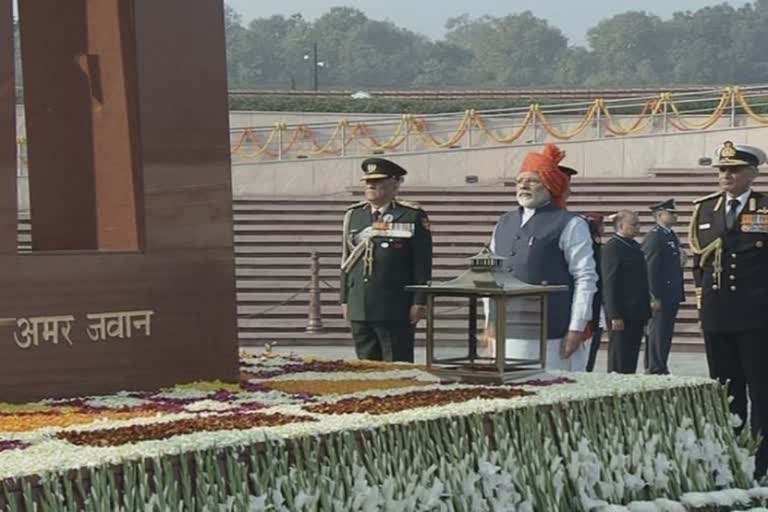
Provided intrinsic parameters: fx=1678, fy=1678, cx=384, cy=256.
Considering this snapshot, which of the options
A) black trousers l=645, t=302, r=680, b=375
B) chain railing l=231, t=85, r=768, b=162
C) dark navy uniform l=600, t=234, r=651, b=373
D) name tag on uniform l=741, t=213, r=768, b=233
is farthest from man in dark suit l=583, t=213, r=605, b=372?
chain railing l=231, t=85, r=768, b=162

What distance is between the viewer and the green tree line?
85.7 meters

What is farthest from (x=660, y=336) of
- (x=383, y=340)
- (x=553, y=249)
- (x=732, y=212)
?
(x=553, y=249)

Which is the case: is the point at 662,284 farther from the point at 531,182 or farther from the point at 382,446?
the point at 382,446

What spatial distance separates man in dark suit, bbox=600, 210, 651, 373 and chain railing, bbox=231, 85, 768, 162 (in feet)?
Result: 46.2

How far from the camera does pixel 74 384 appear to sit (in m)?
5.29

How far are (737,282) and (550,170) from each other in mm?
902

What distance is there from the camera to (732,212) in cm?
696

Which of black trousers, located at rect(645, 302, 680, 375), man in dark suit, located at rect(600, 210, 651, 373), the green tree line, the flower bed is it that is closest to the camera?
the flower bed

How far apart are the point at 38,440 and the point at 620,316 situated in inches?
307

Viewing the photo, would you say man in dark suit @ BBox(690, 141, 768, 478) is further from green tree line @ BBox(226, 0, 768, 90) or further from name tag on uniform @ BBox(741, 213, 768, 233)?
green tree line @ BBox(226, 0, 768, 90)

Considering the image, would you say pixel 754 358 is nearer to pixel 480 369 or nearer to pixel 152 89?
pixel 480 369

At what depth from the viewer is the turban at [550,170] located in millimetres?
6805

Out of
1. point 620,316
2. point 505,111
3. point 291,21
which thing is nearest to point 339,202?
point 505,111

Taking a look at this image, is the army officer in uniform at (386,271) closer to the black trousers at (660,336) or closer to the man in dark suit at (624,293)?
the man in dark suit at (624,293)
